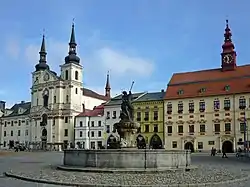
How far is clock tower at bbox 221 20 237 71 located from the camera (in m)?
63.4

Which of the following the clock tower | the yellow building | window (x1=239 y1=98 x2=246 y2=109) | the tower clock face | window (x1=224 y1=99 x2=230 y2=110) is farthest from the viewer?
the yellow building

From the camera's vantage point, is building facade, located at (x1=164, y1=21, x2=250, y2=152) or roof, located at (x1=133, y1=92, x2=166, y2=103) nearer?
building facade, located at (x1=164, y1=21, x2=250, y2=152)

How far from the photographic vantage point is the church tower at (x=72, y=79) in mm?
87250

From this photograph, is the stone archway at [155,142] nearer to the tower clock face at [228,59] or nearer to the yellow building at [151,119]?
the yellow building at [151,119]

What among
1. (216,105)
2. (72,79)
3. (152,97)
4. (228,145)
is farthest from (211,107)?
(72,79)

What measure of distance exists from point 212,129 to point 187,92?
25.7 feet

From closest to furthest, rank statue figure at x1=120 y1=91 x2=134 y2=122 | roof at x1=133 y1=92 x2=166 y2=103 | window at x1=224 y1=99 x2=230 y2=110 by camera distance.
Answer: statue figure at x1=120 y1=91 x2=134 y2=122, window at x1=224 y1=99 x2=230 y2=110, roof at x1=133 y1=92 x2=166 y2=103

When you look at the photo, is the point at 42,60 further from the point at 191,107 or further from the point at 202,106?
the point at 202,106

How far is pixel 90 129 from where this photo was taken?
3216 inches

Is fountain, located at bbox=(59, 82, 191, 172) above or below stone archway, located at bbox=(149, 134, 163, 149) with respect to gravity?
above

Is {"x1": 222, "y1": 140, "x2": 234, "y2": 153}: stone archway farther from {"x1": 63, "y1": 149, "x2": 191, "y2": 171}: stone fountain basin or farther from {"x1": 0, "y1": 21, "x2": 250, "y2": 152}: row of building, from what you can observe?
{"x1": 63, "y1": 149, "x2": 191, "y2": 171}: stone fountain basin

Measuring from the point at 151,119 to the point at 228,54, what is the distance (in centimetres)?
1816

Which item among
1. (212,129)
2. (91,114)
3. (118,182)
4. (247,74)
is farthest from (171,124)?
(118,182)

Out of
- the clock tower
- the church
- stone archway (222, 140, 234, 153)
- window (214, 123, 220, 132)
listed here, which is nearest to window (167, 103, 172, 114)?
window (214, 123, 220, 132)
